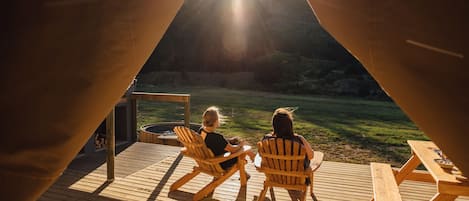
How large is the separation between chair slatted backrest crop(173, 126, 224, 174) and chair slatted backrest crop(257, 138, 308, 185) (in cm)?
67

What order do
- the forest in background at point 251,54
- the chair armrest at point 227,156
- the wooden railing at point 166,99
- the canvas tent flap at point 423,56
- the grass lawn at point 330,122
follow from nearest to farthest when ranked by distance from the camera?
the canvas tent flap at point 423,56 < the chair armrest at point 227,156 < the wooden railing at point 166,99 < the grass lawn at point 330,122 < the forest in background at point 251,54

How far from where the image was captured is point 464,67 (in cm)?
83

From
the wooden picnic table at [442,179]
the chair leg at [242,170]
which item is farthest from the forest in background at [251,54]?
the wooden picnic table at [442,179]

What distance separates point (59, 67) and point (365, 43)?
857 millimetres

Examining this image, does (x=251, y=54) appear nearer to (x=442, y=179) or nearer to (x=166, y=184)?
(x=166, y=184)

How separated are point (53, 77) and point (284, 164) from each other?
10.3 feet

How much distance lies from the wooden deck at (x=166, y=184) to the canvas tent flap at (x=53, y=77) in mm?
3501

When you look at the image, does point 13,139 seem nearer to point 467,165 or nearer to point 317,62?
point 467,165

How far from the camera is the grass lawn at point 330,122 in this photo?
29.2ft

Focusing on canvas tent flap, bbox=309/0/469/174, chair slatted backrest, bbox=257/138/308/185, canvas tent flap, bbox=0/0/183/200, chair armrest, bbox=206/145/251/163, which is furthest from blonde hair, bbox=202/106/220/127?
canvas tent flap, bbox=309/0/469/174

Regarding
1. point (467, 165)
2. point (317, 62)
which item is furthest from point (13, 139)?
point (317, 62)

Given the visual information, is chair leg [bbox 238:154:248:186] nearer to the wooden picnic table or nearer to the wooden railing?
the wooden picnic table

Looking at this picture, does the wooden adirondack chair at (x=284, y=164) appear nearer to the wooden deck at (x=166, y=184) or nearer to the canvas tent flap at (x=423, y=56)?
the wooden deck at (x=166, y=184)

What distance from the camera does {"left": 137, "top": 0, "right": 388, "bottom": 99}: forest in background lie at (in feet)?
80.4
